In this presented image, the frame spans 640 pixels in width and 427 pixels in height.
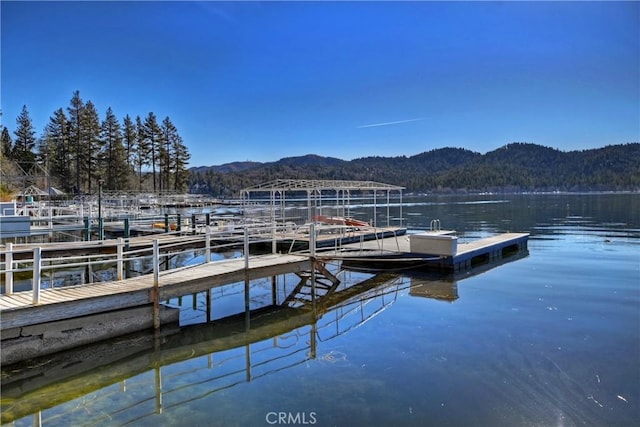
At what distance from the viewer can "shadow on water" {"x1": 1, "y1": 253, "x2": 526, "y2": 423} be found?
6254mm

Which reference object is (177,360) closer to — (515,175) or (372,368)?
(372,368)

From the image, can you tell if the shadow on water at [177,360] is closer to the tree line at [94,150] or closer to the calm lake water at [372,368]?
the calm lake water at [372,368]

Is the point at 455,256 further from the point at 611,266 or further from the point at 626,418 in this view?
the point at 626,418

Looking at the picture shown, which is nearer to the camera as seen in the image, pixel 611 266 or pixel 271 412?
pixel 271 412

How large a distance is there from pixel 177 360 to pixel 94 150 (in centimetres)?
5976

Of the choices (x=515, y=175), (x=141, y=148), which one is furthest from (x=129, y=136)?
(x=515, y=175)

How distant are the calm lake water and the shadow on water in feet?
0.10

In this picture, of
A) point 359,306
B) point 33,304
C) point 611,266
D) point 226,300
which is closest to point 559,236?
point 611,266

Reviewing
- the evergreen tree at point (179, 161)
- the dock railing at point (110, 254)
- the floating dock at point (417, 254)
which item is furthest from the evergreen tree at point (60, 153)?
the floating dock at point (417, 254)

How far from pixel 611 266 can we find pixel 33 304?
1764 cm

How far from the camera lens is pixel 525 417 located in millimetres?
5625

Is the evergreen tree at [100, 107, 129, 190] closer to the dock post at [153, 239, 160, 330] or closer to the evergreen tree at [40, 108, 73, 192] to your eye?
the evergreen tree at [40, 108, 73, 192]

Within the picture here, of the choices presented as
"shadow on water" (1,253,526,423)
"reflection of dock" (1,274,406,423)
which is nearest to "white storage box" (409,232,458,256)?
"shadow on water" (1,253,526,423)

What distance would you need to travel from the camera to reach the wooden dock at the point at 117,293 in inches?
280
